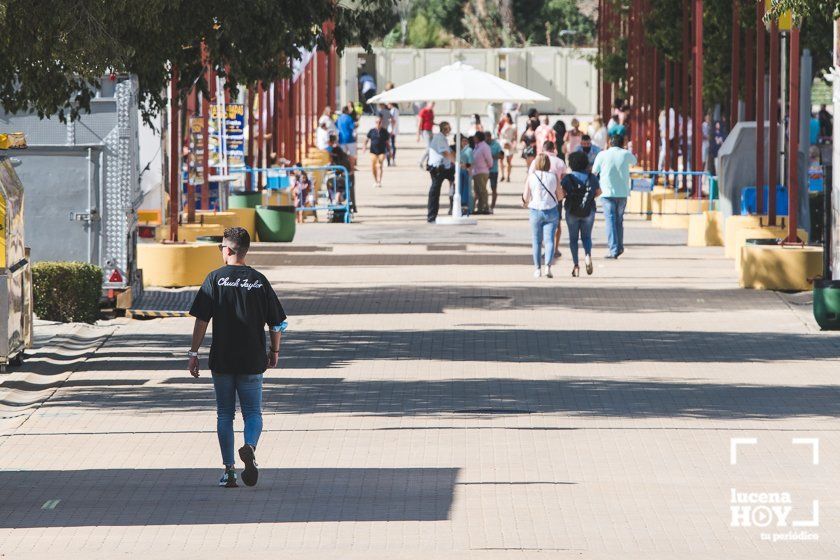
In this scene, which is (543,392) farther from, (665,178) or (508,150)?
(508,150)

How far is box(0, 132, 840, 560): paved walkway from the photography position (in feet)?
28.2

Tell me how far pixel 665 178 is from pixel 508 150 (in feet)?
30.3

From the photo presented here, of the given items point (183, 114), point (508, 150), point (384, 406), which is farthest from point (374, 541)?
point (508, 150)

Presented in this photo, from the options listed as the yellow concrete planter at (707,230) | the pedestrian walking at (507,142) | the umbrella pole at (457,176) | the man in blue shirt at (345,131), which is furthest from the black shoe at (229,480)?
the pedestrian walking at (507,142)

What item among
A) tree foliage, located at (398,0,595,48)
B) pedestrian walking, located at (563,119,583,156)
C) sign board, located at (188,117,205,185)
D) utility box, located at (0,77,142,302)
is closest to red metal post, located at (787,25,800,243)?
utility box, located at (0,77,142,302)

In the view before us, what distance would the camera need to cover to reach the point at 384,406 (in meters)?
12.7

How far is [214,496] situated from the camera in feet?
31.3

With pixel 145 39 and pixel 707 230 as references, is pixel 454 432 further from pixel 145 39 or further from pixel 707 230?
pixel 707 230

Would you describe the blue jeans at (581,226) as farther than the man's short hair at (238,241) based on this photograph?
Yes

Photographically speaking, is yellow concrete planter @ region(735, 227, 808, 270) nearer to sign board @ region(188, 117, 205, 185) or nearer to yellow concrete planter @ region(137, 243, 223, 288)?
yellow concrete planter @ region(137, 243, 223, 288)

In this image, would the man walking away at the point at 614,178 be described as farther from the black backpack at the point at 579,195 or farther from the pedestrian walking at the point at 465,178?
the pedestrian walking at the point at 465,178

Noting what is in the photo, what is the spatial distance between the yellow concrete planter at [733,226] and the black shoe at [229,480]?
47.8 ft

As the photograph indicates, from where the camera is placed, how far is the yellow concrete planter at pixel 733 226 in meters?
23.9

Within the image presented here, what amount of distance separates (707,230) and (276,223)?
6494 mm
